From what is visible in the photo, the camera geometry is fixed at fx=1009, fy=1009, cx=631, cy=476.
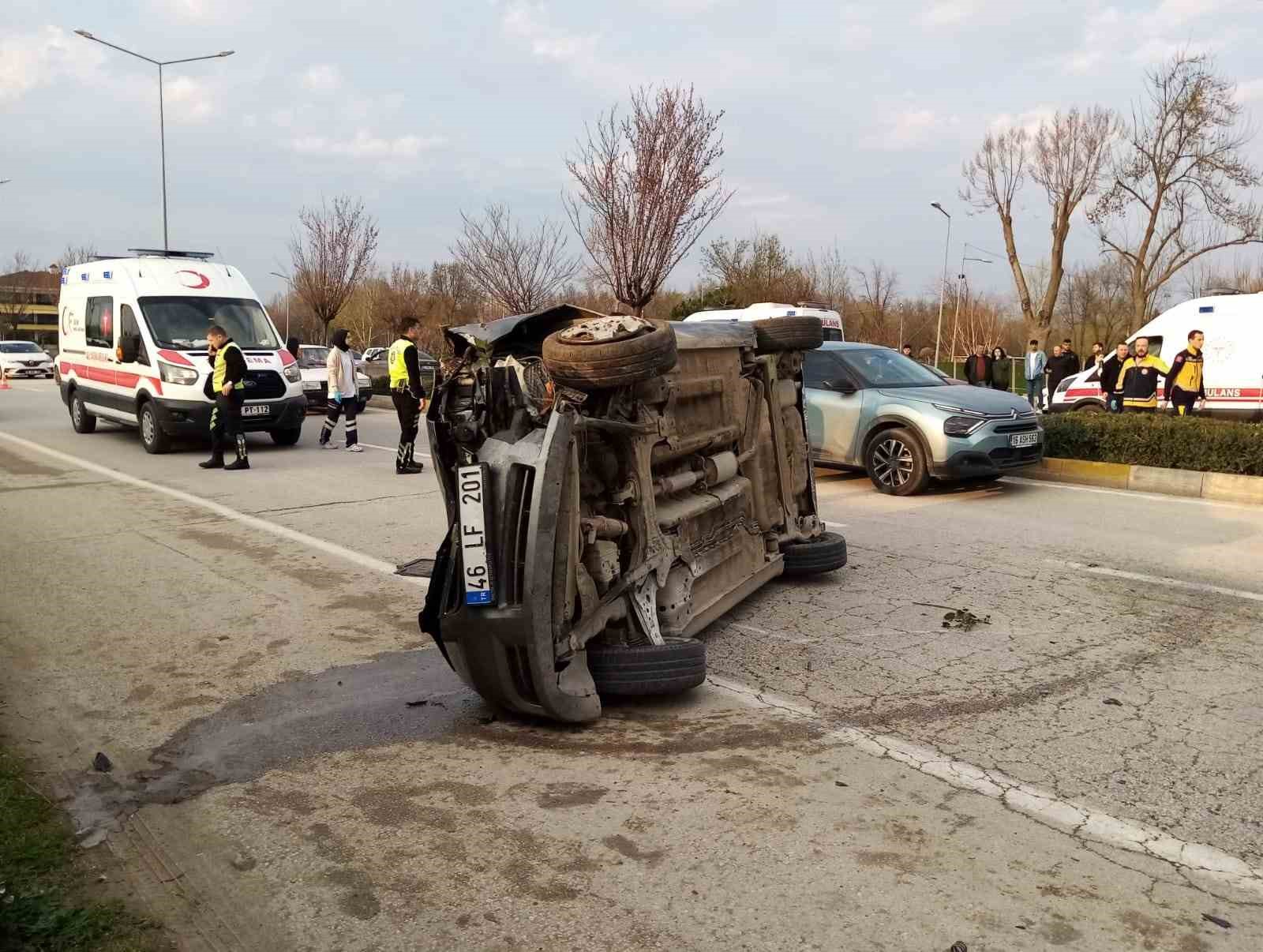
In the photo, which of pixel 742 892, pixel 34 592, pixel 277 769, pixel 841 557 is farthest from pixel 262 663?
pixel 841 557

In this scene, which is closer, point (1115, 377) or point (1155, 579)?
point (1155, 579)

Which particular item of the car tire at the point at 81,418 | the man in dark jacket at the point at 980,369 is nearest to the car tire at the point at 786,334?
the car tire at the point at 81,418

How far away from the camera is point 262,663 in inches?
199

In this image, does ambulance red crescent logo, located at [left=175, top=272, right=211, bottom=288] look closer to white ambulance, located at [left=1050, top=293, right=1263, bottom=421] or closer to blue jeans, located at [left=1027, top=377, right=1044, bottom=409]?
white ambulance, located at [left=1050, top=293, right=1263, bottom=421]

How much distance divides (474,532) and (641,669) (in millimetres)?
962

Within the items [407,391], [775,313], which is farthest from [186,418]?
[775,313]

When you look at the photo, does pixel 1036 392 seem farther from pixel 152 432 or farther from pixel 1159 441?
pixel 152 432

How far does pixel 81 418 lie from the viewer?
51.6 feet

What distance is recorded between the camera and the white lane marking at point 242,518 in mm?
7125

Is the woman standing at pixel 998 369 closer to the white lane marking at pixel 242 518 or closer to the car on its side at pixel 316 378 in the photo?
the car on its side at pixel 316 378

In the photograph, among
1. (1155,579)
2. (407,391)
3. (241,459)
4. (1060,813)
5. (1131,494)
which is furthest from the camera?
(241,459)

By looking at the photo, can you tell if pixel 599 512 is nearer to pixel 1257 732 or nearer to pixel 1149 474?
pixel 1257 732

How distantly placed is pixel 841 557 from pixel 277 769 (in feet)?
13.0

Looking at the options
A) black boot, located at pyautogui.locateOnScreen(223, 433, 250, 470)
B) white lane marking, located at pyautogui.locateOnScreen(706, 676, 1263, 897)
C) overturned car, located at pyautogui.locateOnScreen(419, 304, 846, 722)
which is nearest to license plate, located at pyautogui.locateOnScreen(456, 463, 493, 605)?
overturned car, located at pyautogui.locateOnScreen(419, 304, 846, 722)
